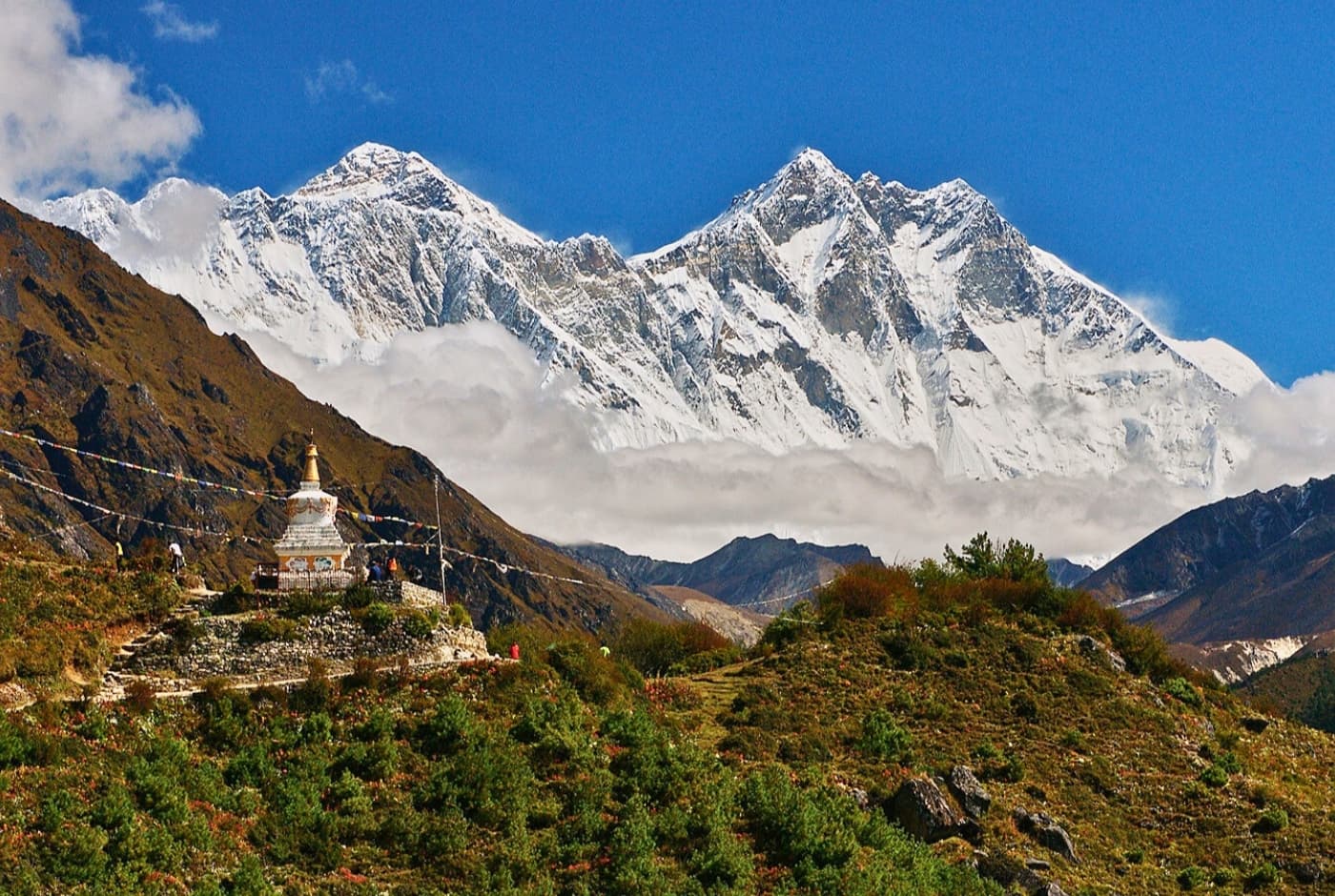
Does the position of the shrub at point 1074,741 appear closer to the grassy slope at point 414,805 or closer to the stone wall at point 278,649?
the grassy slope at point 414,805

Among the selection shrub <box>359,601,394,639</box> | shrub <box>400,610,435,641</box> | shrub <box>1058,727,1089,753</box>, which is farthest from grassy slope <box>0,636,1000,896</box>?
shrub <box>1058,727,1089,753</box>

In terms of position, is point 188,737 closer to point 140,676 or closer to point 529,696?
point 140,676

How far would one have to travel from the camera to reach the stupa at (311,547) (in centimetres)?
5316

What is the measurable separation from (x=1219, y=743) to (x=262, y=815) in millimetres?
42028

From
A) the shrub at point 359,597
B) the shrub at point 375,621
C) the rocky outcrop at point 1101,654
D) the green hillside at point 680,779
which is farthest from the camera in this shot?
the rocky outcrop at point 1101,654

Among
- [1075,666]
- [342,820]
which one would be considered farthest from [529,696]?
[1075,666]

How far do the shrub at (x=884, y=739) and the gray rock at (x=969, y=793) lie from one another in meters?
4.09

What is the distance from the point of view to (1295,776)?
6097cm

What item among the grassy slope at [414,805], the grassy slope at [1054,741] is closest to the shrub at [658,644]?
the grassy slope at [1054,741]

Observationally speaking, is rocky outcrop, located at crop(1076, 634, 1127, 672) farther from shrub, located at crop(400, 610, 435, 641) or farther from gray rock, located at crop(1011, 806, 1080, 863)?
shrub, located at crop(400, 610, 435, 641)

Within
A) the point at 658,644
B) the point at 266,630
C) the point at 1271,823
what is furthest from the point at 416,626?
the point at 658,644

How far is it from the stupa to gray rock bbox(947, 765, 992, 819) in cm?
2302

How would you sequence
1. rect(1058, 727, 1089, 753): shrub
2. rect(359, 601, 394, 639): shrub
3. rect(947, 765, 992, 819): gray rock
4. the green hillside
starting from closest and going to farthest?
the green hillside
rect(947, 765, 992, 819): gray rock
rect(359, 601, 394, 639): shrub
rect(1058, 727, 1089, 753): shrub

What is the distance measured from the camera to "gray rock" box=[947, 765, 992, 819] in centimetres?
5016
